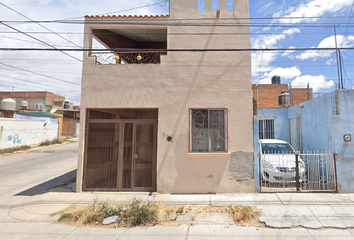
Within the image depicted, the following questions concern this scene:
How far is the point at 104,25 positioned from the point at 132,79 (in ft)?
6.53

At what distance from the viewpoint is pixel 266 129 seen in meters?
11.7

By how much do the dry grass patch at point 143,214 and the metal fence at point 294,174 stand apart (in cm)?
166

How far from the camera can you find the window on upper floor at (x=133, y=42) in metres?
6.48

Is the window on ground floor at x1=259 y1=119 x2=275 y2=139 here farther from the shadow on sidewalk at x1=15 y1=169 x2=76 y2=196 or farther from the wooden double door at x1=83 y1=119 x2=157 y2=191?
the shadow on sidewalk at x1=15 y1=169 x2=76 y2=196

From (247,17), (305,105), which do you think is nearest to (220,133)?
(247,17)

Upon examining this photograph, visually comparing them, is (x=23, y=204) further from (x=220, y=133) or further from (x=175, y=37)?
(x=175, y=37)

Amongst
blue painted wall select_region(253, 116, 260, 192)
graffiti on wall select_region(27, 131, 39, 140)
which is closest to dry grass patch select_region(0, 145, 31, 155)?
graffiti on wall select_region(27, 131, 39, 140)

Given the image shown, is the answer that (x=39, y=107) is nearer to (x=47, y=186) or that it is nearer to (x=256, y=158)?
(x=47, y=186)

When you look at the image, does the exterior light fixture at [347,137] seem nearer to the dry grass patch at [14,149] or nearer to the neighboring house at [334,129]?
the neighboring house at [334,129]

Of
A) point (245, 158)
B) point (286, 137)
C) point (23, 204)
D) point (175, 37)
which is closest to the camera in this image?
point (23, 204)

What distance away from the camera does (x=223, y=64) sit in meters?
6.02

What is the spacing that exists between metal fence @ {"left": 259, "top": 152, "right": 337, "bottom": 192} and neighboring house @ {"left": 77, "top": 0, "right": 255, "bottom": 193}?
0.66m

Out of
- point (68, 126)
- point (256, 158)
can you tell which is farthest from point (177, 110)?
point (68, 126)

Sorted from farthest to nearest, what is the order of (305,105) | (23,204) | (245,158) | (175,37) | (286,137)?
(286,137)
(305,105)
(175,37)
(245,158)
(23,204)
